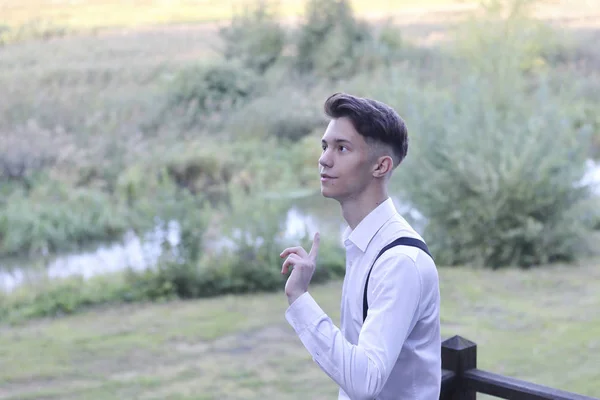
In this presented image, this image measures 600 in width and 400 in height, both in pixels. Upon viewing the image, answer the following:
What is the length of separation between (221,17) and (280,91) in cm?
366

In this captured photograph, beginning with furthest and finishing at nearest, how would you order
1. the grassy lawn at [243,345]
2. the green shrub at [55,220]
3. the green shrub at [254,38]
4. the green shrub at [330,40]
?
the green shrub at [254,38] → the green shrub at [330,40] → the green shrub at [55,220] → the grassy lawn at [243,345]

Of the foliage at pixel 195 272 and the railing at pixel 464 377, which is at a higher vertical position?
the foliage at pixel 195 272

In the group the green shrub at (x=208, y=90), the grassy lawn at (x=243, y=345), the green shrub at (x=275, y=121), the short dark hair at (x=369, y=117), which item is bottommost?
the grassy lawn at (x=243, y=345)

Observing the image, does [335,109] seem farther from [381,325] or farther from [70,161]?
[70,161]

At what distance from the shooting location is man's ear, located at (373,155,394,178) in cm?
147

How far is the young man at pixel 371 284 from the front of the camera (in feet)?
4.26

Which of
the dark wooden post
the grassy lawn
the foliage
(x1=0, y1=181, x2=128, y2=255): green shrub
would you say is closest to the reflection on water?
the foliage

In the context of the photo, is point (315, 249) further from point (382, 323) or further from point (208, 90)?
point (208, 90)

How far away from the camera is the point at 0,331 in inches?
250

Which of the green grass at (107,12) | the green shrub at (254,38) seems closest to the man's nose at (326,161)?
the green grass at (107,12)

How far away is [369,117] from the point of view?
1.45 metres

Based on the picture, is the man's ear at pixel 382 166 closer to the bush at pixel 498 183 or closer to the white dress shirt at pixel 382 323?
the white dress shirt at pixel 382 323

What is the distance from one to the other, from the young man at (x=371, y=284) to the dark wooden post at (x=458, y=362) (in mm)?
538

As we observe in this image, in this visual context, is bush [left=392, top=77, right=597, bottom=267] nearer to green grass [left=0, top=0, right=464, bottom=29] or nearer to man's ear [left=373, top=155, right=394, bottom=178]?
man's ear [left=373, top=155, right=394, bottom=178]
